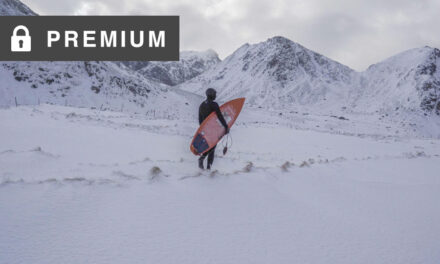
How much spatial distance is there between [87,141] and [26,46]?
34.6 metres

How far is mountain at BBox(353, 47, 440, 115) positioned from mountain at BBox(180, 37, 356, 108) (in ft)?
20.0

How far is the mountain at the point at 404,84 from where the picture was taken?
4684 cm

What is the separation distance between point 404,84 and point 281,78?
1086 inches

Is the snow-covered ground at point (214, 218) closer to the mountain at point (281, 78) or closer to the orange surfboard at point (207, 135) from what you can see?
the orange surfboard at point (207, 135)

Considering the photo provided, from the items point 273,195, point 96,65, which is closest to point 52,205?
point 273,195

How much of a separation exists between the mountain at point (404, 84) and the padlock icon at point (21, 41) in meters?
56.1

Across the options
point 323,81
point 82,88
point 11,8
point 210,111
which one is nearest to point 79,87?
point 82,88

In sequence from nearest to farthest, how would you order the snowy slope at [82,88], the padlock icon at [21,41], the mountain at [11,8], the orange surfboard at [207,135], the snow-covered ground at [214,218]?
the snow-covered ground at [214,218] < the orange surfboard at [207,135] < the snowy slope at [82,88] < the padlock icon at [21,41] < the mountain at [11,8]

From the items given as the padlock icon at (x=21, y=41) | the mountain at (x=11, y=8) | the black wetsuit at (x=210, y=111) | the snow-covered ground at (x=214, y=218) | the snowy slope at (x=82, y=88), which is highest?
the mountain at (x=11, y=8)

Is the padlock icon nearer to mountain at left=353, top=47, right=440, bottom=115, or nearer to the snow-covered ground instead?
the snow-covered ground

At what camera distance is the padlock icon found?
32375mm

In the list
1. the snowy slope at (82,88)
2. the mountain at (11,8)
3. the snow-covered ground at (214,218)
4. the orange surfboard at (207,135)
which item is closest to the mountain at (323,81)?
the snowy slope at (82,88)

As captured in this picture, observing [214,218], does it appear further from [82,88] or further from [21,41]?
[21,41]

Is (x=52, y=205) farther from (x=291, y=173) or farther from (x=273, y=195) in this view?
(x=291, y=173)
